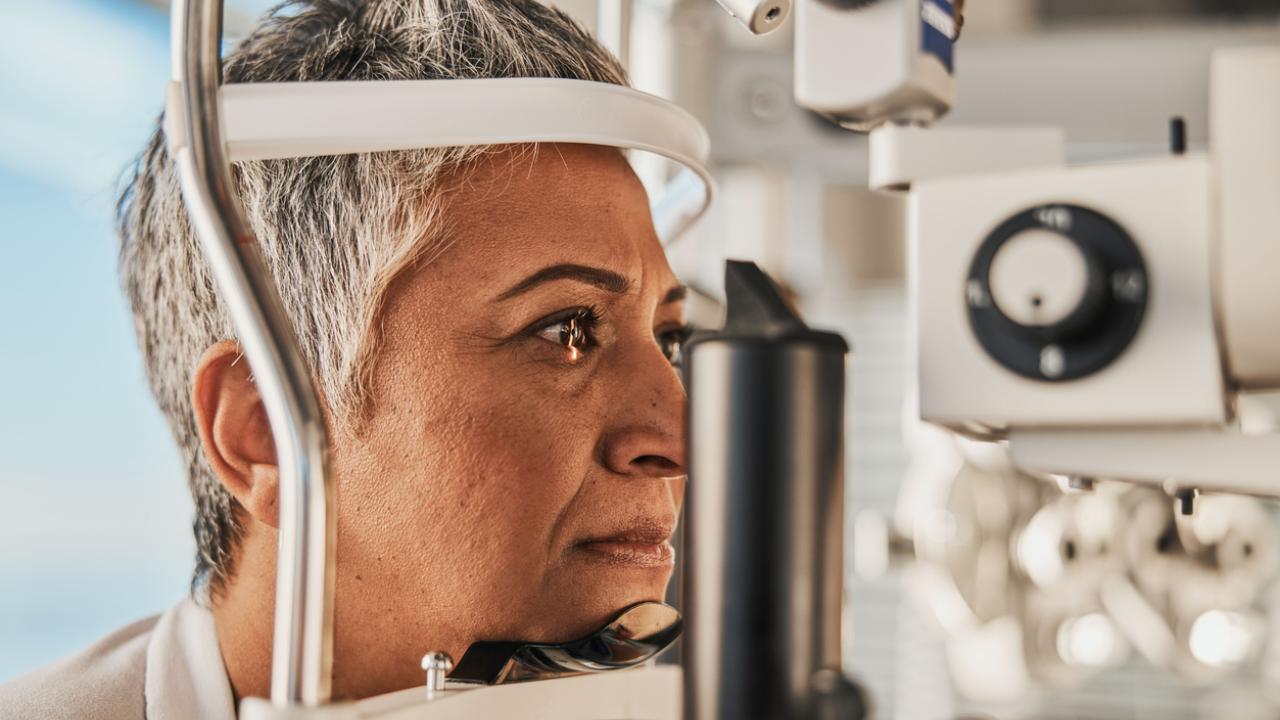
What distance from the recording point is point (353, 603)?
764 mm

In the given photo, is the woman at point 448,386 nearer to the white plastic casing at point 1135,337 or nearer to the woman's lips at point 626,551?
the woman's lips at point 626,551

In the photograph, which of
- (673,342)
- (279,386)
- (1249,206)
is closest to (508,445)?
(673,342)

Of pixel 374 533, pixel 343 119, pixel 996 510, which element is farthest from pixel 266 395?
pixel 996 510

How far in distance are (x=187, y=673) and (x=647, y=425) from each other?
1.21 feet

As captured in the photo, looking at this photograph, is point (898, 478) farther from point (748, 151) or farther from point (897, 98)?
point (897, 98)

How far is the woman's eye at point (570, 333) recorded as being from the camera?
0.78 meters

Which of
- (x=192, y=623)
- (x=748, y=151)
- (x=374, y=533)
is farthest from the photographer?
(x=748, y=151)

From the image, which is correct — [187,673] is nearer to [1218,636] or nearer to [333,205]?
[333,205]

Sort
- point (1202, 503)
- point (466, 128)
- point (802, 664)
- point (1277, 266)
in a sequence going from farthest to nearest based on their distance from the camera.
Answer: point (1202, 503) → point (466, 128) → point (1277, 266) → point (802, 664)

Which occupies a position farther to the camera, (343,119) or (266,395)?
(343,119)

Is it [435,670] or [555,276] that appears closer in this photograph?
[435,670]

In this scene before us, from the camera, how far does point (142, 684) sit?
2.72 feet

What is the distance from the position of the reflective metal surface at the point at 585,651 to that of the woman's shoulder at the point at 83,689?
27 cm

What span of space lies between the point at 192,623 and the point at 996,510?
1551 mm
